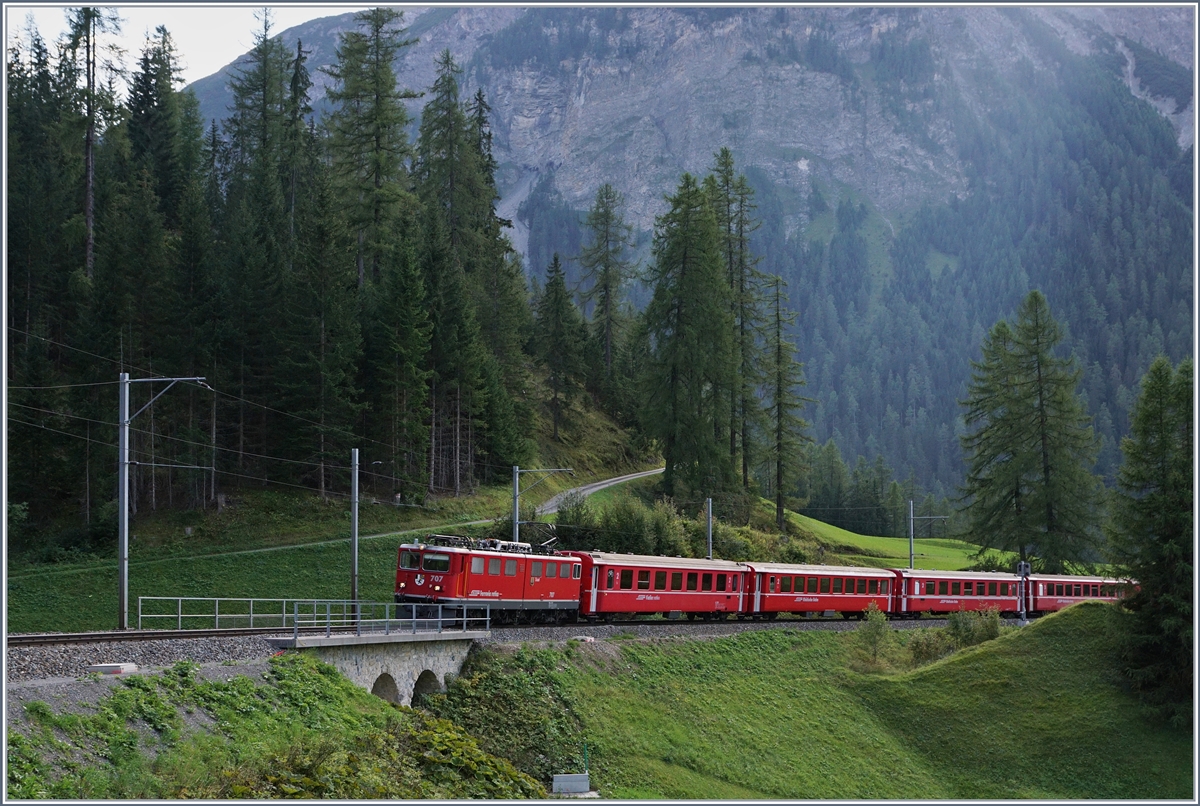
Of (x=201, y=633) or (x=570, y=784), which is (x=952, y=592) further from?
(x=201, y=633)

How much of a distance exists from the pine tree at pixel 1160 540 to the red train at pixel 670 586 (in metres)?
2.19

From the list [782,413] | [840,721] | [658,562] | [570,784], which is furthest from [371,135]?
[570,784]

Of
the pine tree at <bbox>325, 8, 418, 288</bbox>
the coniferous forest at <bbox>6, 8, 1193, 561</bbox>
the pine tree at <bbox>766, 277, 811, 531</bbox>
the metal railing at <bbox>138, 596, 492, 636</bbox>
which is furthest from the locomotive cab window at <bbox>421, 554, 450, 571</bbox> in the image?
the pine tree at <bbox>766, 277, 811, 531</bbox>

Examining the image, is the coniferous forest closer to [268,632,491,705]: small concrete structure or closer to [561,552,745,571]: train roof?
[561,552,745,571]: train roof

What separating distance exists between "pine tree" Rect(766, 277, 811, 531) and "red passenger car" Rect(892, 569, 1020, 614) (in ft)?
54.9

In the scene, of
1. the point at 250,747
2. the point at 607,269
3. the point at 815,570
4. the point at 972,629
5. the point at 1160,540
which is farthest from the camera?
the point at 607,269

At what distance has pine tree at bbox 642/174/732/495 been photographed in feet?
214

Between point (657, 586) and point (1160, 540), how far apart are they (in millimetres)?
16876

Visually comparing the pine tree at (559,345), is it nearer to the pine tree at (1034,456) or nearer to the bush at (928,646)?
the pine tree at (1034,456)

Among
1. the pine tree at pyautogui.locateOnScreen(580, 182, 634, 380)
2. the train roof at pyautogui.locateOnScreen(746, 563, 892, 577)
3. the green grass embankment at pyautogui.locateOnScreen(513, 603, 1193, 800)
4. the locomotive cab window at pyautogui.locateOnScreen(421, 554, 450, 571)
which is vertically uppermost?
the pine tree at pyautogui.locateOnScreen(580, 182, 634, 380)

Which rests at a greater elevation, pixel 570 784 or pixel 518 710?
pixel 518 710

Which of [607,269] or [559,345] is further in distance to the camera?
[607,269]

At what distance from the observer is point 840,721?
35.2 metres

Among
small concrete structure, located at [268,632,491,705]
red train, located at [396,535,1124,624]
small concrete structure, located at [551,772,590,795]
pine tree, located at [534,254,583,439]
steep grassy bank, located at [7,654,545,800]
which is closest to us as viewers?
steep grassy bank, located at [7,654,545,800]
